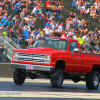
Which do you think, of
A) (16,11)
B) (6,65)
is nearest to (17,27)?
(16,11)

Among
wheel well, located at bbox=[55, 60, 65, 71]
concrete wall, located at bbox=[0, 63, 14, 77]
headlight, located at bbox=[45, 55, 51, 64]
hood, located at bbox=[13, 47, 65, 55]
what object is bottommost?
concrete wall, located at bbox=[0, 63, 14, 77]

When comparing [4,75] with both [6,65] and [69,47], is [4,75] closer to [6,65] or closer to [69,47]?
[6,65]

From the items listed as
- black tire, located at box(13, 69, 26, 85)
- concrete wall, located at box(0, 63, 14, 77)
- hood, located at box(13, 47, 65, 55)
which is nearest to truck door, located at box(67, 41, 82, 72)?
hood, located at box(13, 47, 65, 55)

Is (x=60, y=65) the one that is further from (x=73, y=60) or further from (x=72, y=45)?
(x=72, y=45)

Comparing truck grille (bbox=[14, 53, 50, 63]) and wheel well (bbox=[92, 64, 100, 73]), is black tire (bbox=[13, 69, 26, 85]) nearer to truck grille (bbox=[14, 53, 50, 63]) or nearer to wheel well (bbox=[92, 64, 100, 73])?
truck grille (bbox=[14, 53, 50, 63])

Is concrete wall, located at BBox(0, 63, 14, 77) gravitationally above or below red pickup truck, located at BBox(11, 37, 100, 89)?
A: below

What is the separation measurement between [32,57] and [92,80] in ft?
9.37

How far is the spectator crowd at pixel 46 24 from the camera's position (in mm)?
19500

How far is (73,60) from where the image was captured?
12.5 metres

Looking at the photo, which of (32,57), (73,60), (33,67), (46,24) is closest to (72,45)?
(73,60)

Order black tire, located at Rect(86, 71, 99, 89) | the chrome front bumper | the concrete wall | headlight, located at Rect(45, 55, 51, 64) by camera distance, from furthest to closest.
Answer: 1. the concrete wall
2. black tire, located at Rect(86, 71, 99, 89)
3. headlight, located at Rect(45, 55, 51, 64)
4. the chrome front bumper

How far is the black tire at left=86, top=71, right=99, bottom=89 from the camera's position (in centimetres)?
1293

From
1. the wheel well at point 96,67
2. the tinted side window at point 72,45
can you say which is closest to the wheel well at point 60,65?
the tinted side window at point 72,45

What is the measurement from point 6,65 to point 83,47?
492 centimetres
